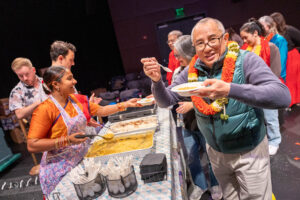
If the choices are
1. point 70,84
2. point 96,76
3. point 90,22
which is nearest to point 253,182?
point 70,84

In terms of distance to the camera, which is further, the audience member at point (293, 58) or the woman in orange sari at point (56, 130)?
the audience member at point (293, 58)

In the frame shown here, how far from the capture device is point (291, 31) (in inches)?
162

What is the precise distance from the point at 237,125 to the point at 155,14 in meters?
7.00

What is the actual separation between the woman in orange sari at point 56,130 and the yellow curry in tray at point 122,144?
130 mm

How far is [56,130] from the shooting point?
162cm

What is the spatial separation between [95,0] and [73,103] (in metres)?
6.36

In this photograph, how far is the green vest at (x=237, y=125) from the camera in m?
1.31

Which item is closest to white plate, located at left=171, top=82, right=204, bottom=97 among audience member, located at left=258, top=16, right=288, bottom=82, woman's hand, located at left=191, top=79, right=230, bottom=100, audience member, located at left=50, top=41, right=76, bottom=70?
woman's hand, located at left=191, top=79, right=230, bottom=100

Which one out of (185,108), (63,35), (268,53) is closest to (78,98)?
(185,108)

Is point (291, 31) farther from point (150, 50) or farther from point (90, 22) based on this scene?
point (90, 22)

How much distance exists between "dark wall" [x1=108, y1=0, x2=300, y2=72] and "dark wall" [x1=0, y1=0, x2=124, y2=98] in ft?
1.39

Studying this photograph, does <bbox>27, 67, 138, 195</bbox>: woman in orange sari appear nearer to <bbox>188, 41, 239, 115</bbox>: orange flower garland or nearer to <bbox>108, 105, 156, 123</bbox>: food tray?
<bbox>108, 105, 156, 123</bbox>: food tray

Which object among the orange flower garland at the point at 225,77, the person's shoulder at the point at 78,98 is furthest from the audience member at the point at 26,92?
the orange flower garland at the point at 225,77

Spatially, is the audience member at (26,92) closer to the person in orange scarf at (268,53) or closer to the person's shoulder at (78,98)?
the person's shoulder at (78,98)
